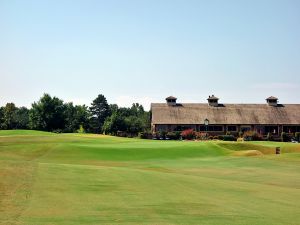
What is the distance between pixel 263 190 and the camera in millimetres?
23672

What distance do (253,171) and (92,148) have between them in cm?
2093

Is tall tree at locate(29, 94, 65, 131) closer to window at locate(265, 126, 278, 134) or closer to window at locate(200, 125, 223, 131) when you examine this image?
window at locate(200, 125, 223, 131)

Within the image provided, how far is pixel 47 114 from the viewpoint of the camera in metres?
108

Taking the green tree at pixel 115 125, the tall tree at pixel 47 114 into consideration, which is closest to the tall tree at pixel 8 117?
the tall tree at pixel 47 114

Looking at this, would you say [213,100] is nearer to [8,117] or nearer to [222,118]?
[222,118]

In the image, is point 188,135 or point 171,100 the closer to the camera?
point 188,135

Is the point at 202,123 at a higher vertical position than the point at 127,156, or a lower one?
higher

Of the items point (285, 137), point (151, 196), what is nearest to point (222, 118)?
point (285, 137)

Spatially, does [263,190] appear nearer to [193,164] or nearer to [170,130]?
[193,164]

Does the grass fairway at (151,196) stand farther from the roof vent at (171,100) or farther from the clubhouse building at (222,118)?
the roof vent at (171,100)

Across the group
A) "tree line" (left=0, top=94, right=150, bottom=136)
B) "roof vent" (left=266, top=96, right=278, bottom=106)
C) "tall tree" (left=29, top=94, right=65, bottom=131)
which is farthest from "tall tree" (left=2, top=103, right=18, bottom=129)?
"roof vent" (left=266, top=96, right=278, bottom=106)

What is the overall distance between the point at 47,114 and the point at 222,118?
43.7 meters

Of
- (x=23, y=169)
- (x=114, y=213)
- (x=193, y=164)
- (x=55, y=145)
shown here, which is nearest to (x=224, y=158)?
(x=193, y=164)

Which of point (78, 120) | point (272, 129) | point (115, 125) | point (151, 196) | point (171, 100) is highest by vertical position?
point (171, 100)
